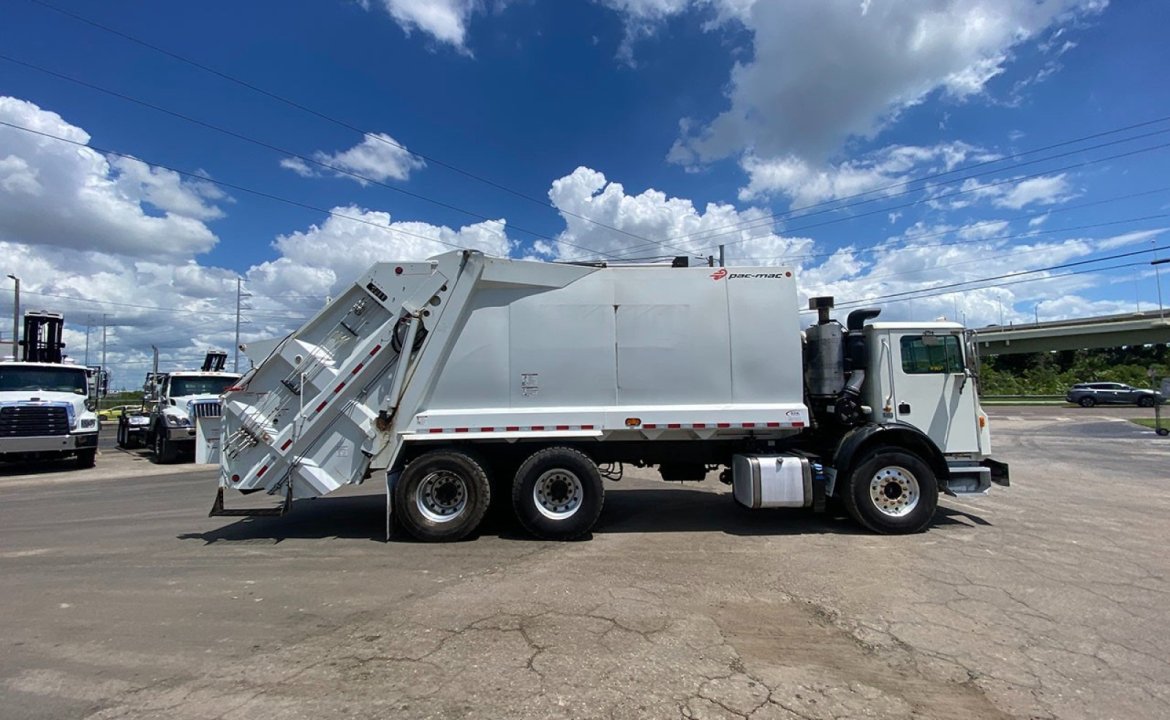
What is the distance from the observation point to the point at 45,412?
13781mm

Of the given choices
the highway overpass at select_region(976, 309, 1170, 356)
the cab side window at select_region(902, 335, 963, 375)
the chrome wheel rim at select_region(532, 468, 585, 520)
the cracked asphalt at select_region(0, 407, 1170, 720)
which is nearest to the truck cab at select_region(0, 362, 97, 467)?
the cracked asphalt at select_region(0, 407, 1170, 720)

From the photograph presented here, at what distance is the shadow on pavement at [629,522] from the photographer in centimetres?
736

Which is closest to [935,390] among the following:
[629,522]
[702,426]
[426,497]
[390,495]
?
[702,426]

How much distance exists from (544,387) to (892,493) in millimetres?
4402

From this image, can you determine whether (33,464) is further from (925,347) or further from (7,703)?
(925,347)

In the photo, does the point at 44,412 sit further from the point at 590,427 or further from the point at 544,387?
the point at 590,427

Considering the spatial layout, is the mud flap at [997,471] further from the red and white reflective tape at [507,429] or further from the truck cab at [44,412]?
the truck cab at [44,412]

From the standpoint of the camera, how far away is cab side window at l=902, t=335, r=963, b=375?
301 inches

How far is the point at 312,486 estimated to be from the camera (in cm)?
715

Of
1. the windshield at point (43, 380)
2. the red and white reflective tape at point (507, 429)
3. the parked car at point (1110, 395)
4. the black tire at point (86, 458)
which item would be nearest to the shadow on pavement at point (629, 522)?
the red and white reflective tape at point (507, 429)

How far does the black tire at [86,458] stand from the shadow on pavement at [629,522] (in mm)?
9606

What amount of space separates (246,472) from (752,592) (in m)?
5.89

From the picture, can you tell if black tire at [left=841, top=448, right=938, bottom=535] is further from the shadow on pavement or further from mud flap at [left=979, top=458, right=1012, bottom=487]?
mud flap at [left=979, top=458, right=1012, bottom=487]

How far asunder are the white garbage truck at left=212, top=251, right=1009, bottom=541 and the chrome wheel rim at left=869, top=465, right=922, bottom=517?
0.06 feet
